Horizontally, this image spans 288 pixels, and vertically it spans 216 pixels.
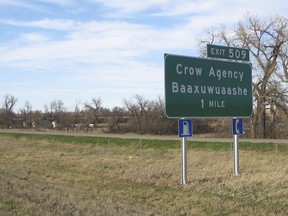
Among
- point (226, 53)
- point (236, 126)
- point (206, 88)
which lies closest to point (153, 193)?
point (206, 88)

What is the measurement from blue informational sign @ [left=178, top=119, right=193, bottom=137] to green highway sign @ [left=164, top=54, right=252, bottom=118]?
0.76ft

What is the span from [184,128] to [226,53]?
3009 millimetres

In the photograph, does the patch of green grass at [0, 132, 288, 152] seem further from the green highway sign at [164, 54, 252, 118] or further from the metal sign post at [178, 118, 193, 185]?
the metal sign post at [178, 118, 193, 185]

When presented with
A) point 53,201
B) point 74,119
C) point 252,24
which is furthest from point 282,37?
point 74,119

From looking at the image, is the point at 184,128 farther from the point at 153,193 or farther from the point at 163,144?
the point at 163,144

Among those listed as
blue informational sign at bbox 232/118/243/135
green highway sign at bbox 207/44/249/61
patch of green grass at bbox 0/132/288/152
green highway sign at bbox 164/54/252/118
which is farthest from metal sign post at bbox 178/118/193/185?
patch of green grass at bbox 0/132/288/152

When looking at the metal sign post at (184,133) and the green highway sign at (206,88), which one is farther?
the metal sign post at (184,133)

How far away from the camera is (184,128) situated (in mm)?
13969

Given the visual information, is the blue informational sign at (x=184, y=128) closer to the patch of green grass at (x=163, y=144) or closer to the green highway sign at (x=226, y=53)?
the green highway sign at (x=226, y=53)

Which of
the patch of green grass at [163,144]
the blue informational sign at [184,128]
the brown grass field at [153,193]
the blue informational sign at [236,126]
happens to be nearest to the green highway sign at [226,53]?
the blue informational sign at [236,126]

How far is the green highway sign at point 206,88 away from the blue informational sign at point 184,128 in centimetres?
23

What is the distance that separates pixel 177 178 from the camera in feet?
49.7

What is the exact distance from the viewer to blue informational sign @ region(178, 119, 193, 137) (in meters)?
13.9

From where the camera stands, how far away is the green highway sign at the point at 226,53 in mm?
14640
